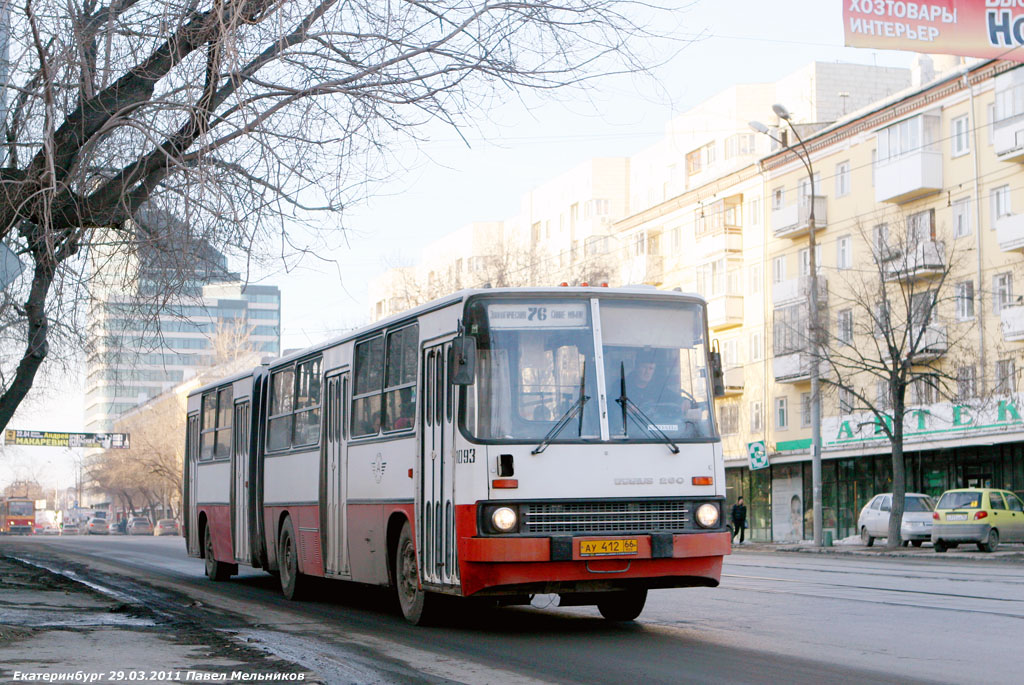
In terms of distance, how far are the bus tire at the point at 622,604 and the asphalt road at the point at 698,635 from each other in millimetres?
147

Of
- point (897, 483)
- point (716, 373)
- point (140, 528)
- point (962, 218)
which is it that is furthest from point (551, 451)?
point (140, 528)

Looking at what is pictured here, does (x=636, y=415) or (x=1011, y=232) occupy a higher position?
(x=1011, y=232)

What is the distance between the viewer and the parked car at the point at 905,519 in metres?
39.0

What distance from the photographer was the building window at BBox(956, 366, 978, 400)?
39125mm

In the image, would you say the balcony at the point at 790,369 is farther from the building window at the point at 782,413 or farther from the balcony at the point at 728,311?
the balcony at the point at 728,311

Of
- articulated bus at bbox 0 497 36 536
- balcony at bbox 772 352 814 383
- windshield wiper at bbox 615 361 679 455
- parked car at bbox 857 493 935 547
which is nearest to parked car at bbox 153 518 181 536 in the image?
articulated bus at bbox 0 497 36 536

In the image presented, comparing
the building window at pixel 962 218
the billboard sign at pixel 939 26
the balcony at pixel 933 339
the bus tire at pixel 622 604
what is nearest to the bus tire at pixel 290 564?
the bus tire at pixel 622 604

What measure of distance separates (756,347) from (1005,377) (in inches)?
748

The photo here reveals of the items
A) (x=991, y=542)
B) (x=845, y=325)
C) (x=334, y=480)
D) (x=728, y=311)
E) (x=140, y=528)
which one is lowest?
(x=140, y=528)

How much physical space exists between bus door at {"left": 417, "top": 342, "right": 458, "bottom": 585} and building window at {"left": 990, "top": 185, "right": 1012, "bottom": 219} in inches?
1322

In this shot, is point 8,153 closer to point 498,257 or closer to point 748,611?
point 748,611

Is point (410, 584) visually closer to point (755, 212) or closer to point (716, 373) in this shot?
point (716, 373)

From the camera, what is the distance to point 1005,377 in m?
39.1

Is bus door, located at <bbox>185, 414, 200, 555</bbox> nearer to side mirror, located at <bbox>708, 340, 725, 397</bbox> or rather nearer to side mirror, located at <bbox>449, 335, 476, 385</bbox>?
side mirror, located at <bbox>449, 335, 476, 385</bbox>
